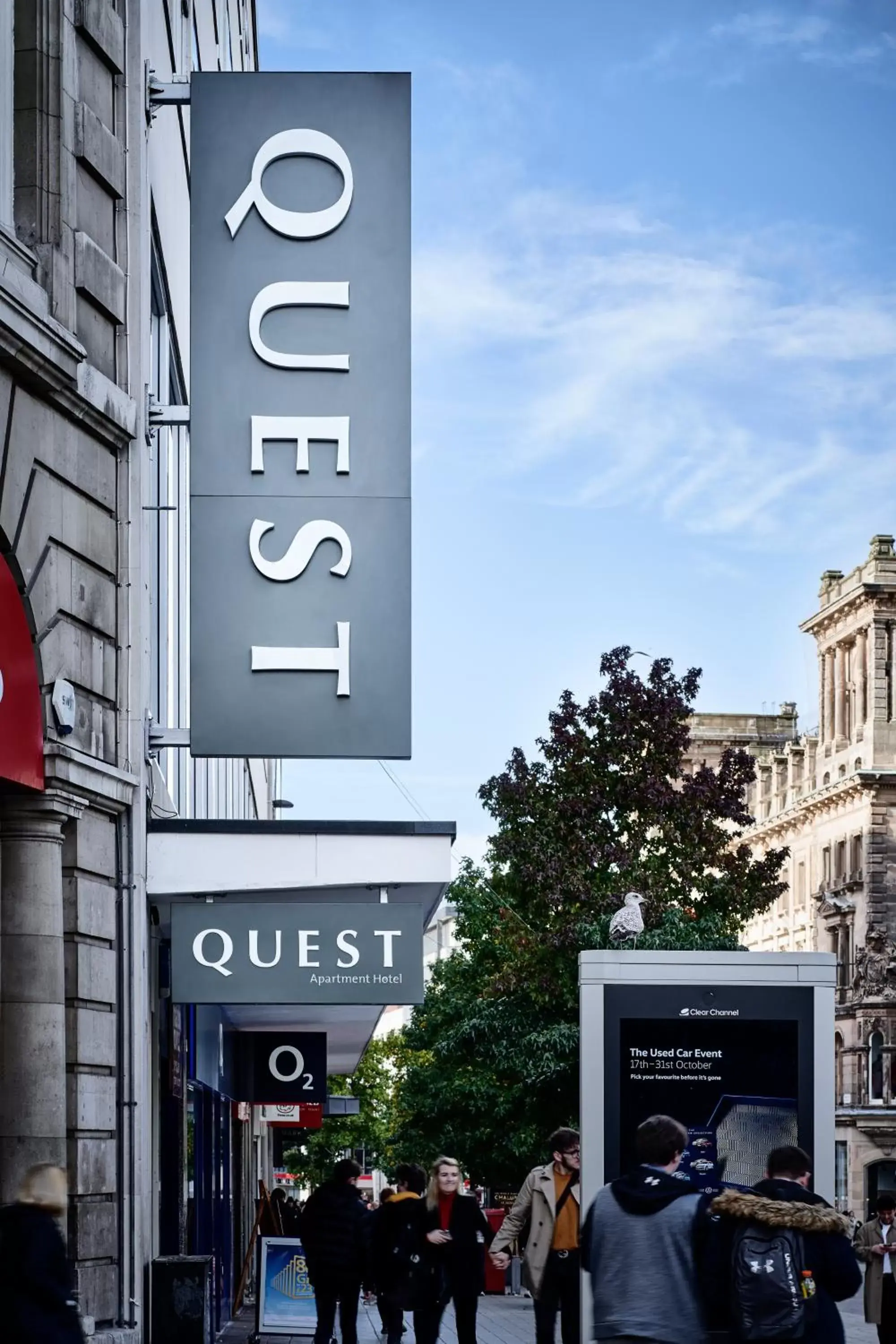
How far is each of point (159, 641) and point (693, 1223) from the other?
10229 mm

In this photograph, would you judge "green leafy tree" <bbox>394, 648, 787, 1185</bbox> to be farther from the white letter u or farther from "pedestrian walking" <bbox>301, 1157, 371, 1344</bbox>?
the white letter u

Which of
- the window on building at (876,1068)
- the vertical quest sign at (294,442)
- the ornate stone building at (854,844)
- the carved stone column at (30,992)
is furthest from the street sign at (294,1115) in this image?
the window on building at (876,1068)

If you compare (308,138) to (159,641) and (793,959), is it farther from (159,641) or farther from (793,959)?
(793,959)

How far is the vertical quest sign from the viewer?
1612 centimetres

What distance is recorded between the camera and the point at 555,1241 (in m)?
15.1

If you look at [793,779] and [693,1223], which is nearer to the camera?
[693,1223]

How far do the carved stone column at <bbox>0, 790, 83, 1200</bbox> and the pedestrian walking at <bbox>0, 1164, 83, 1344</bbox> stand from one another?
4897 mm

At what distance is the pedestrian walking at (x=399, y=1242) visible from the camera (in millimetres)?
16781

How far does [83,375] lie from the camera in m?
15.0

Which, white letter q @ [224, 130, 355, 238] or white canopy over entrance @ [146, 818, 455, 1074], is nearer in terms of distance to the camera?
white canopy over entrance @ [146, 818, 455, 1074]

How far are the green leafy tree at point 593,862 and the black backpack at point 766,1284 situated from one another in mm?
27688

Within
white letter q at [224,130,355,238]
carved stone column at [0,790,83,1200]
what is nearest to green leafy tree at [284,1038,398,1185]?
white letter q at [224,130,355,238]

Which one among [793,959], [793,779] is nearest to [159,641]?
[793,959]

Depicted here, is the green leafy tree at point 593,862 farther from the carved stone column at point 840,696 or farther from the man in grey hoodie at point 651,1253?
the carved stone column at point 840,696
